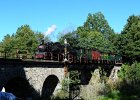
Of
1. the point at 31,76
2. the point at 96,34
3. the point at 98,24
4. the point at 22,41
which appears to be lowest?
the point at 31,76

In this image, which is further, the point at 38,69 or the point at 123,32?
the point at 123,32

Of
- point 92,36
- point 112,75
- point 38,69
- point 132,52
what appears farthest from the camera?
point 92,36

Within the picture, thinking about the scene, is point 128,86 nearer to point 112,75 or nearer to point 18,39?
point 112,75

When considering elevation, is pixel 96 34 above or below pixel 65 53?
above

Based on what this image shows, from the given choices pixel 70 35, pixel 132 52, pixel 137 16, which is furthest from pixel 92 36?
pixel 132 52

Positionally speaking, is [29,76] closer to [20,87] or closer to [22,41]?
[20,87]

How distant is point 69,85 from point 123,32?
41293 millimetres

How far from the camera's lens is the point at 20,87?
33.3 metres

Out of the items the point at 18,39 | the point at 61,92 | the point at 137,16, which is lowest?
the point at 61,92

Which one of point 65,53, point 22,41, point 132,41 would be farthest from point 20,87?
point 22,41

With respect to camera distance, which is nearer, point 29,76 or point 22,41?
point 29,76

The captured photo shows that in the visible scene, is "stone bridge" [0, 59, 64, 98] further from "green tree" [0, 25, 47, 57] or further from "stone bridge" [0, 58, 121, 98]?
"green tree" [0, 25, 47, 57]

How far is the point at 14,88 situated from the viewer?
3419 centimetres

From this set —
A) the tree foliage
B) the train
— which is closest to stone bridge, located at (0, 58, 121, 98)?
the train
